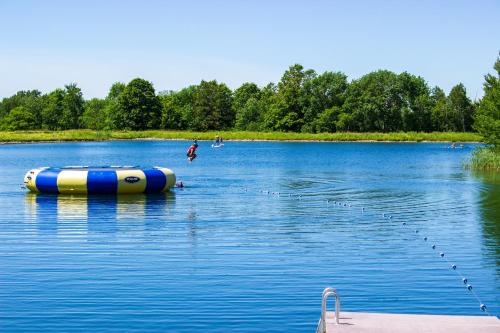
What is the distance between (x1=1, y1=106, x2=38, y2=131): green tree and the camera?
476ft

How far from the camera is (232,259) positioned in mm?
16922

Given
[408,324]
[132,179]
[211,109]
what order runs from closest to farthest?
[408,324] < [132,179] < [211,109]

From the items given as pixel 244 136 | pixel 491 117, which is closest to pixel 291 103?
pixel 244 136

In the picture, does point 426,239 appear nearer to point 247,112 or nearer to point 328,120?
point 328,120

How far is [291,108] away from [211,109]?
1893 centimetres

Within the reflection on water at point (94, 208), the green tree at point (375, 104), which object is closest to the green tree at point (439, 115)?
the green tree at point (375, 104)

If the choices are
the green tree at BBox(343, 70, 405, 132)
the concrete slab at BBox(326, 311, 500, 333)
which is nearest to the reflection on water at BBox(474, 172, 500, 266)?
the concrete slab at BBox(326, 311, 500, 333)

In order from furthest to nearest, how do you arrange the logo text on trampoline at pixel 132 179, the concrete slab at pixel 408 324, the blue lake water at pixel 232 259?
1. the logo text on trampoline at pixel 132 179
2. the blue lake water at pixel 232 259
3. the concrete slab at pixel 408 324

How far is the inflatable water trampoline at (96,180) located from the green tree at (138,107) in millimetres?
108587

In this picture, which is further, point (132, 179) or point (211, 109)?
point (211, 109)

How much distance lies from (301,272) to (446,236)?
7.04m

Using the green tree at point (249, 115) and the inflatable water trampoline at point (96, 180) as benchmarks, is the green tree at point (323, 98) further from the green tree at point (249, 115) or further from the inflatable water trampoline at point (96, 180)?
the inflatable water trampoline at point (96, 180)

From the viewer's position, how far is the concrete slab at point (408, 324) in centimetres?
997

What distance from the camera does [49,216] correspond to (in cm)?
2481
